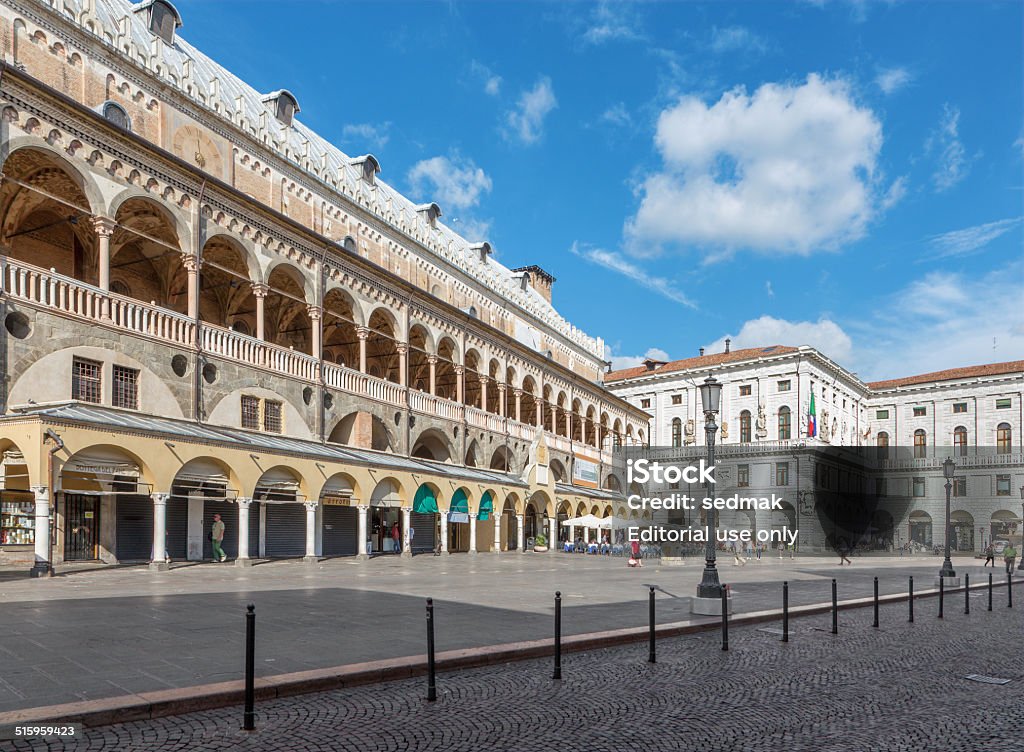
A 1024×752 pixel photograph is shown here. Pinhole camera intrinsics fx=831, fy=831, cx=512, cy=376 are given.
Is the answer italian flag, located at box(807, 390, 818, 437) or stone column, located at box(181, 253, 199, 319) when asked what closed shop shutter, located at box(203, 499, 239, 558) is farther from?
italian flag, located at box(807, 390, 818, 437)

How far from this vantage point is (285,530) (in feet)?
99.1

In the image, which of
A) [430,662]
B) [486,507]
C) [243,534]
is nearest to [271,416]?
[243,534]

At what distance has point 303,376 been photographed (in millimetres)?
30000

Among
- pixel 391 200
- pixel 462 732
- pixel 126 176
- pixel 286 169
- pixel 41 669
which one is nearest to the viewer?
pixel 462 732

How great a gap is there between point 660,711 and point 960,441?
85.1 m

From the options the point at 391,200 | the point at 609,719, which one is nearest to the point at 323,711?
the point at 609,719

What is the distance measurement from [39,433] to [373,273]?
18215 mm

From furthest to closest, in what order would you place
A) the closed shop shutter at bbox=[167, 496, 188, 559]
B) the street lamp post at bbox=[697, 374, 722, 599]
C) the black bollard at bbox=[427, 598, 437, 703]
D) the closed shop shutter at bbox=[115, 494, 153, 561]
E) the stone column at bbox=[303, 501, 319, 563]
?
the stone column at bbox=[303, 501, 319, 563] → the closed shop shutter at bbox=[167, 496, 188, 559] → the closed shop shutter at bbox=[115, 494, 153, 561] → the street lamp post at bbox=[697, 374, 722, 599] → the black bollard at bbox=[427, 598, 437, 703]

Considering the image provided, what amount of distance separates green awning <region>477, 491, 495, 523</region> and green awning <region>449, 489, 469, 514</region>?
132 centimetres

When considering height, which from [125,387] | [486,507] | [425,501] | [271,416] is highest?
[125,387]

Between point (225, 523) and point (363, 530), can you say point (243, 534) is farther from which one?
point (363, 530)

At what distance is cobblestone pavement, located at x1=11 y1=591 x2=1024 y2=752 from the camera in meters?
6.57

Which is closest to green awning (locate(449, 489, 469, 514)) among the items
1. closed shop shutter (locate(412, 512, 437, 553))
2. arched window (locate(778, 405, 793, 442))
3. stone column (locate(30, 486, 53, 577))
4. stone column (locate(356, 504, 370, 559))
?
closed shop shutter (locate(412, 512, 437, 553))

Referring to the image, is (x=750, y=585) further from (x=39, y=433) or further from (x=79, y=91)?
(x=79, y=91)
